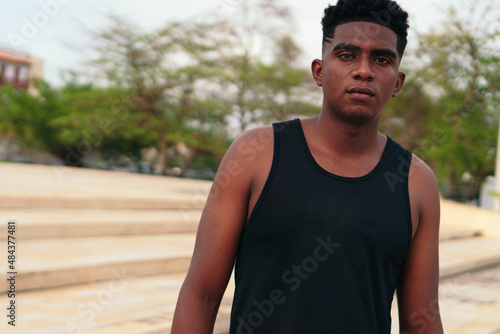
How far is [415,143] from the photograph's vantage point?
72.8ft

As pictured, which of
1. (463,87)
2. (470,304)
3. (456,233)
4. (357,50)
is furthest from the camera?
(463,87)

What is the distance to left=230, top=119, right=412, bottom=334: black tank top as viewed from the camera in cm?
124

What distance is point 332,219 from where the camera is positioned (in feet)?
4.05

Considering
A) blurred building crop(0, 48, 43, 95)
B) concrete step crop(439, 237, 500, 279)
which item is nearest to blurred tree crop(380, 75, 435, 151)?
concrete step crop(439, 237, 500, 279)

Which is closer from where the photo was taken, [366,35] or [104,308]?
[366,35]

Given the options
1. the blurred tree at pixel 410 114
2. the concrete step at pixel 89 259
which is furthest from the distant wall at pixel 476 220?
the concrete step at pixel 89 259

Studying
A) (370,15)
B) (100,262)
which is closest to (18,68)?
(100,262)

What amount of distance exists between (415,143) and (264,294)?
2211 cm

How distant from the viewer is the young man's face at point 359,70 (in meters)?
1.33

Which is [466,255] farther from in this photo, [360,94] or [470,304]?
[360,94]

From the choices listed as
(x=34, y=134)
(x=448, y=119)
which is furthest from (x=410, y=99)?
(x=34, y=134)

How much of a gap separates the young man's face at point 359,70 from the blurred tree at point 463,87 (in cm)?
1668
